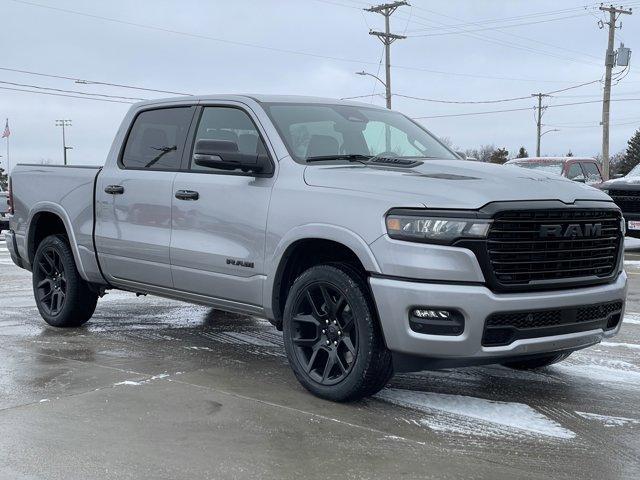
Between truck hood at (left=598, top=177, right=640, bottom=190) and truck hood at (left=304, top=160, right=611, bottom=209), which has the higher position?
truck hood at (left=304, top=160, right=611, bottom=209)

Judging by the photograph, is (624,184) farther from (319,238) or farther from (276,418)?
(276,418)

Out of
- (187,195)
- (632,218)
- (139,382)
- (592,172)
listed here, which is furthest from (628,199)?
(139,382)

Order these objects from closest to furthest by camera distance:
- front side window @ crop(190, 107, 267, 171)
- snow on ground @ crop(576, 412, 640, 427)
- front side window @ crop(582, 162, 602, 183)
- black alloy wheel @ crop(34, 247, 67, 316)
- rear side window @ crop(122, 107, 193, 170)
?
snow on ground @ crop(576, 412, 640, 427) → front side window @ crop(190, 107, 267, 171) → rear side window @ crop(122, 107, 193, 170) → black alloy wheel @ crop(34, 247, 67, 316) → front side window @ crop(582, 162, 602, 183)

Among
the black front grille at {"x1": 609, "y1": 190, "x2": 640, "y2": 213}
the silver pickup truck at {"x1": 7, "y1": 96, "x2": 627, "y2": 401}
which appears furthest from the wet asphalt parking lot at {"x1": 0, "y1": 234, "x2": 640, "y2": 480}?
the black front grille at {"x1": 609, "y1": 190, "x2": 640, "y2": 213}

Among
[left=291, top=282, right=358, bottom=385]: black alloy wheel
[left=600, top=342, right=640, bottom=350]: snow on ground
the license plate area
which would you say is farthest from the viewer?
the license plate area

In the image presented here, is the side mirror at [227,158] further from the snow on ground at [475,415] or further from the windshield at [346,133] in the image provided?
the snow on ground at [475,415]

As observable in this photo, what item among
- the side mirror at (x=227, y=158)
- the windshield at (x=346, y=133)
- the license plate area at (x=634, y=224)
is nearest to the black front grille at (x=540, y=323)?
the windshield at (x=346, y=133)

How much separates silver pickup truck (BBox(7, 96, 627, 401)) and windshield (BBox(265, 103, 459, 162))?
0.6 inches

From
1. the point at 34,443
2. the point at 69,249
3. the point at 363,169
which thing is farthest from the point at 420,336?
the point at 69,249

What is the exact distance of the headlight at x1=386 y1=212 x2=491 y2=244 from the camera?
4.41 meters

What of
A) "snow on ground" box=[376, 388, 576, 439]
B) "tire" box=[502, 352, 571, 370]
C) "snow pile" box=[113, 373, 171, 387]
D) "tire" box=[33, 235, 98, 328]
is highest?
"tire" box=[33, 235, 98, 328]

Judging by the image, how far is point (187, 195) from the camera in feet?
19.5

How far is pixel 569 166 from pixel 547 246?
15196mm

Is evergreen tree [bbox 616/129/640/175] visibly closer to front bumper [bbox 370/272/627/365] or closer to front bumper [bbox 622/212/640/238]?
front bumper [bbox 622/212/640/238]
